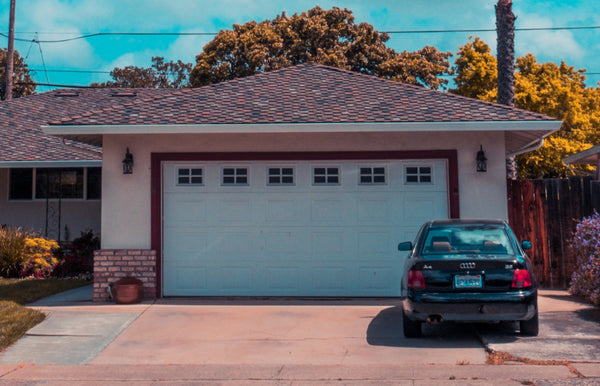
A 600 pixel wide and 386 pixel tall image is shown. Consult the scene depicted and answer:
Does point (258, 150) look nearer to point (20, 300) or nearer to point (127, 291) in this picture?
point (127, 291)

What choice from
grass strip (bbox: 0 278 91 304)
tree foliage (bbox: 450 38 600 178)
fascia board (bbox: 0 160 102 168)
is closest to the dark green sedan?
grass strip (bbox: 0 278 91 304)

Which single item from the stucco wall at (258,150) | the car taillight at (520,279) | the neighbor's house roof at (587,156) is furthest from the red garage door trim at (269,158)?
the neighbor's house roof at (587,156)

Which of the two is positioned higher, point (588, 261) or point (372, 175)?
point (372, 175)

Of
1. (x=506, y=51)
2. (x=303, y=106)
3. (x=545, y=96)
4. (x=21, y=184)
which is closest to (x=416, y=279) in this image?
(x=303, y=106)

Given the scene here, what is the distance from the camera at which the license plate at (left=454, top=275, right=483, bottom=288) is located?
7816 millimetres

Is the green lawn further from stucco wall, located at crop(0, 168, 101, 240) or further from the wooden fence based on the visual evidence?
the wooden fence

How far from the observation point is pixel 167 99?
12.8m

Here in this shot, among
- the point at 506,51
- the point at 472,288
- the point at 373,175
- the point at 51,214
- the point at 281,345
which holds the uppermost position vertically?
the point at 506,51

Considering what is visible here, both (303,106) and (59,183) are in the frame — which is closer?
(303,106)

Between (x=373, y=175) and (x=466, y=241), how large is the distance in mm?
3764

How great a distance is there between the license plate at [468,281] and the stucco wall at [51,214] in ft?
41.2

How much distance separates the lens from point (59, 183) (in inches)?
721

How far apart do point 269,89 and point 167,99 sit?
215 centimetres

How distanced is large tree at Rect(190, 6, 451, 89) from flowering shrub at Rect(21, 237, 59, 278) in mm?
15913
